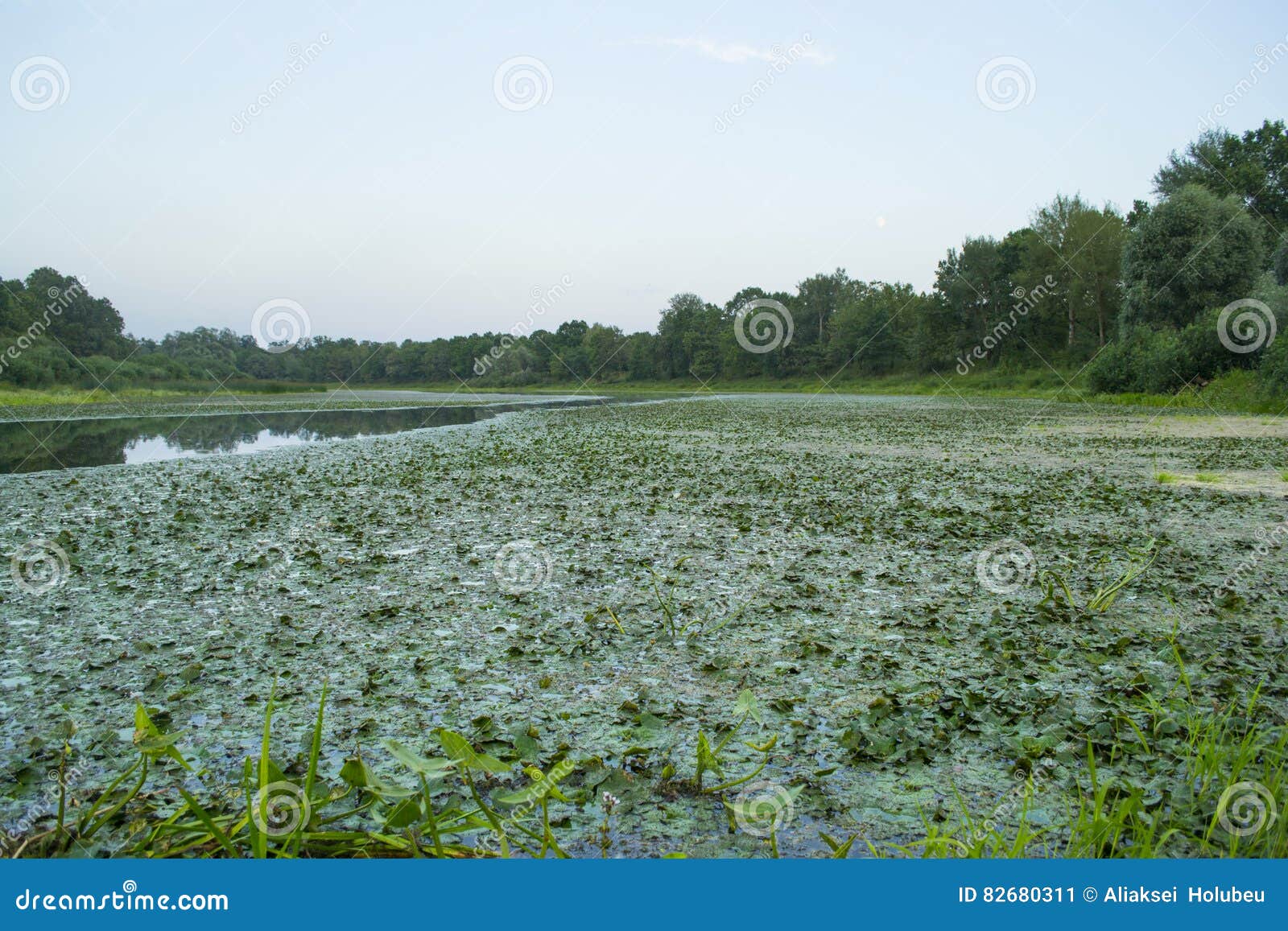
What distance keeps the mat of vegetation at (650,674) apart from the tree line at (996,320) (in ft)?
65.1

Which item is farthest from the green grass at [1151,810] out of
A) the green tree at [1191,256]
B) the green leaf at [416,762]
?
the green tree at [1191,256]

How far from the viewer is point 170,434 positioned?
64.4 ft

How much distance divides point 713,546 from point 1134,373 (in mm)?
31095

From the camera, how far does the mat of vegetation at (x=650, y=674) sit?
2242 mm

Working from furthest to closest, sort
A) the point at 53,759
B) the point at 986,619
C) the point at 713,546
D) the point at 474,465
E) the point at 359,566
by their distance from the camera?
the point at 474,465
the point at 713,546
the point at 359,566
the point at 986,619
the point at 53,759

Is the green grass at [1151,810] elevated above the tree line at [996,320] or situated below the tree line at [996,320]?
below

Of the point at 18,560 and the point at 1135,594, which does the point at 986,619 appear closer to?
the point at 1135,594

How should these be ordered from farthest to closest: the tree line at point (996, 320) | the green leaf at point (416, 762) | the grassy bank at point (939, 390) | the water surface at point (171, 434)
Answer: the tree line at point (996, 320) < the grassy bank at point (939, 390) < the water surface at point (171, 434) < the green leaf at point (416, 762)

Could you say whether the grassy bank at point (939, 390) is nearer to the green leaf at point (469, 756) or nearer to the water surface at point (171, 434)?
the water surface at point (171, 434)

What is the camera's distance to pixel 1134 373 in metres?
30.8

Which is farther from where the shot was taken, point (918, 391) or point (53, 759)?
point (918, 391)

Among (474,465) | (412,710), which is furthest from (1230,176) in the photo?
(412,710)

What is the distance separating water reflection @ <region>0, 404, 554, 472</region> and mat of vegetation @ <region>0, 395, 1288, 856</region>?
239 inches

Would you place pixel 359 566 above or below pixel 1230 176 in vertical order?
below
